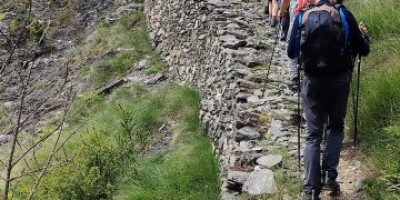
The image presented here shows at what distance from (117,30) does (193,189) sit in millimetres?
7511

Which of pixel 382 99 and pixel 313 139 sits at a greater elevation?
pixel 313 139

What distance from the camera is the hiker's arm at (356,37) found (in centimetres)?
423

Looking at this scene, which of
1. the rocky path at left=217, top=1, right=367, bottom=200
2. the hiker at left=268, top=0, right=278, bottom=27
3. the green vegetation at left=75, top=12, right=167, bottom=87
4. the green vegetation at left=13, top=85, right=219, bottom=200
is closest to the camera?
the rocky path at left=217, top=1, right=367, bottom=200

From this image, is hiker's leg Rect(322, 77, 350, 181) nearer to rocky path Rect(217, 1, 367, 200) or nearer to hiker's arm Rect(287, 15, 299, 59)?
rocky path Rect(217, 1, 367, 200)

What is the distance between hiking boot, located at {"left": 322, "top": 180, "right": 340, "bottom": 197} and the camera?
453cm

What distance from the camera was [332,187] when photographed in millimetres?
4543

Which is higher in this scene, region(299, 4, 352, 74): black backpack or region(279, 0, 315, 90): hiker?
region(299, 4, 352, 74): black backpack

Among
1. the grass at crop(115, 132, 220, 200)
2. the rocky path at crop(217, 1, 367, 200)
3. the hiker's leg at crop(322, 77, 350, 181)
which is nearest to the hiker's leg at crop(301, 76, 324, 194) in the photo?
the hiker's leg at crop(322, 77, 350, 181)

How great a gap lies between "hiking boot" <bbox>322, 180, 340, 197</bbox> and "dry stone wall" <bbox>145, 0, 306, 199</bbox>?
61cm

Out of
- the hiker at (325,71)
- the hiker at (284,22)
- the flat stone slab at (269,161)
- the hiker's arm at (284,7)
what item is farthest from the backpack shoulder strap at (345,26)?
the hiker at (284,22)

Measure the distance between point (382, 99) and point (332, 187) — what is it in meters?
1.35

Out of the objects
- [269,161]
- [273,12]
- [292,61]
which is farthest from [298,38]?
[273,12]

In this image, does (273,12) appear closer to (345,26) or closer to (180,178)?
(180,178)

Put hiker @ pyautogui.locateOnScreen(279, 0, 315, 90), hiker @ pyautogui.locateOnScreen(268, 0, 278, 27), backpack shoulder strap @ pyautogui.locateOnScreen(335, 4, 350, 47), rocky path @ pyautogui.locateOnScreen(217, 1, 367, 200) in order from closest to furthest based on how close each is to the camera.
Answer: backpack shoulder strap @ pyautogui.locateOnScreen(335, 4, 350, 47) < rocky path @ pyautogui.locateOnScreen(217, 1, 367, 200) < hiker @ pyautogui.locateOnScreen(279, 0, 315, 90) < hiker @ pyautogui.locateOnScreen(268, 0, 278, 27)
